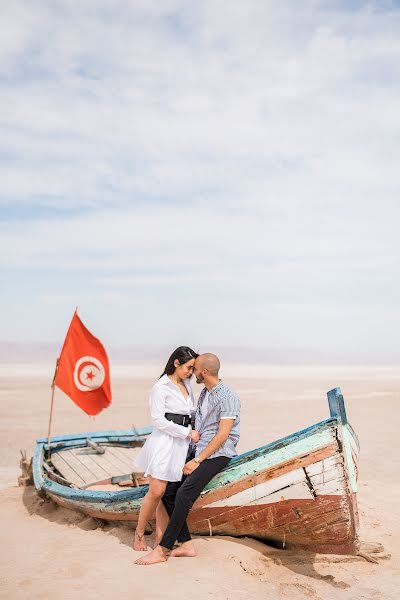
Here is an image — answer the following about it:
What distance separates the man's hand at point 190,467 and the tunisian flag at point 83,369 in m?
3.66

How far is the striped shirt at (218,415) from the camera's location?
5.61 metres

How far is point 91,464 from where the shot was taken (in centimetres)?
905

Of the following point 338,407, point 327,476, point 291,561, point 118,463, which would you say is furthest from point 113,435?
point 338,407

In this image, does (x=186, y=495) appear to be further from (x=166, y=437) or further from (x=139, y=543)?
(x=139, y=543)

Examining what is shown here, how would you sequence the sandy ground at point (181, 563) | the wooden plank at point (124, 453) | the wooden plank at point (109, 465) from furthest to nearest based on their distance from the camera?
the wooden plank at point (124, 453), the wooden plank at point (109, 465), the sandy ground at point (181, 563)

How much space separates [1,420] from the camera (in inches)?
690

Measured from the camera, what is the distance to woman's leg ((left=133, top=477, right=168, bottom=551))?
228 inches

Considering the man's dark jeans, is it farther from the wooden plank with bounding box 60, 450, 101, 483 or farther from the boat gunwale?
the wooden plank with bounding box 60, 450, 101, 483

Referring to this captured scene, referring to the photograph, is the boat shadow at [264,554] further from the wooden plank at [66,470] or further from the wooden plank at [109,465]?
the wooden plank at [109,465]

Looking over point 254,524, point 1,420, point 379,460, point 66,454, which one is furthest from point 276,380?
point 254,524

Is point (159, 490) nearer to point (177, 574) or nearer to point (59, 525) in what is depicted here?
point (177, 574)

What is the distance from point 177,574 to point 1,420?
43.9ft

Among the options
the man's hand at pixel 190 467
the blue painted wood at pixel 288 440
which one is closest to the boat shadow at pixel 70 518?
the man's hand at pixel 190 467

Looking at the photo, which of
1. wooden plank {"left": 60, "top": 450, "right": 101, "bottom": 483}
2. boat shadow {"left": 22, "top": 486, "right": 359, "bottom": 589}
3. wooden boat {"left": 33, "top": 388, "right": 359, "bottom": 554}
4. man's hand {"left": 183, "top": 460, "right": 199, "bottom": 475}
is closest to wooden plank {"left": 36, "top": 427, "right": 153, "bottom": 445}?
wooden plank {"left": 60, "top": 450, "right": 101, "bottom": 483}
